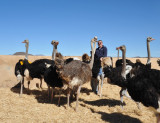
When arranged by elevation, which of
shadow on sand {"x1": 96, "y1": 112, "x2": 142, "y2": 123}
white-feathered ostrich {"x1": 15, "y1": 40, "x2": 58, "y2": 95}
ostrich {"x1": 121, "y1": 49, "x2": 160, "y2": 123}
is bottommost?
shadow on sand {"x1": 96, "y1": 112, "x2": 142, "y2": 123}

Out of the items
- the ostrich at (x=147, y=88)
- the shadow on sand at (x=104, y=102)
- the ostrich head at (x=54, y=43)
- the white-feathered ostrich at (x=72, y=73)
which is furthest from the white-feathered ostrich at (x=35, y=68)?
the ostrich at (x=147, y=88)

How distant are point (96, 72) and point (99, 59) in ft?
1.71

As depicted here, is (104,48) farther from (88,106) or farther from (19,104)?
(19,104)

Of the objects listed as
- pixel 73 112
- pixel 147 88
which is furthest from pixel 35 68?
pixel 147 88

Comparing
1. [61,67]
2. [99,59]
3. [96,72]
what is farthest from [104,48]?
[61,67]

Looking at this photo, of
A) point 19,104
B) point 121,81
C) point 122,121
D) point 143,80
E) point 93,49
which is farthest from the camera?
point 93,49

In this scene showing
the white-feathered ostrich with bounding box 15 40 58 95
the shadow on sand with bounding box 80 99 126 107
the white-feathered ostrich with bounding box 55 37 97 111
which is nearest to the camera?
the white-feathered ostrich with bounding box 55 37 97 111

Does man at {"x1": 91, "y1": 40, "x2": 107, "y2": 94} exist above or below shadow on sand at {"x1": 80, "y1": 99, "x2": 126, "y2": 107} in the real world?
above

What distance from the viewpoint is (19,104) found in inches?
222

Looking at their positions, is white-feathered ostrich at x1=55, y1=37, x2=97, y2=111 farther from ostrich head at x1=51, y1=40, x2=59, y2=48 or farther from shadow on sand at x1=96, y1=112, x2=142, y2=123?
ostrich head at x1=51, y1=40, x2=59, y2=48

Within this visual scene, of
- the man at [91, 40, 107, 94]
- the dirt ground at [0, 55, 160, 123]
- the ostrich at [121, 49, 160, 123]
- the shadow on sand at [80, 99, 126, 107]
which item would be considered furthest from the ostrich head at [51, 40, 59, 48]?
the ostrich at [121, 49, 160, 123]

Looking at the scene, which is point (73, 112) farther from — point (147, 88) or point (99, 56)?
point (99, 56)

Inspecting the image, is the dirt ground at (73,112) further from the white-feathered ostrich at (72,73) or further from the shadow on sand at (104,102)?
the white-feathered ostrich at (72,73)

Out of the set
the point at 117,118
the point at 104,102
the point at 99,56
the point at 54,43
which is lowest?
the point at 117,118
